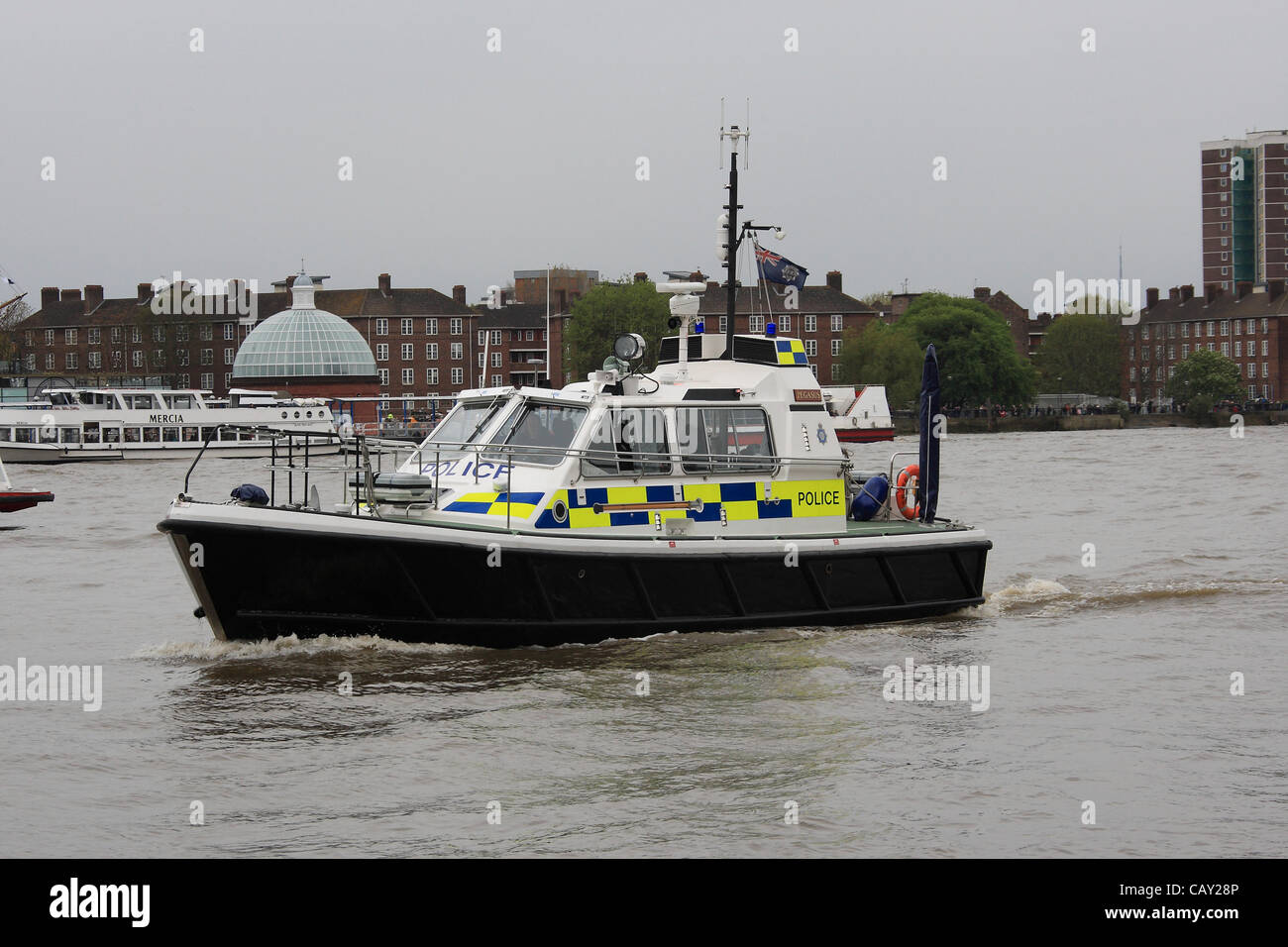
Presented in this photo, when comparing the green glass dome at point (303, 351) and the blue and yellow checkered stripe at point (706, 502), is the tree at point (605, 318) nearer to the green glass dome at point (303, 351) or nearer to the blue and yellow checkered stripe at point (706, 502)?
the green glass dome at point (303, 351)

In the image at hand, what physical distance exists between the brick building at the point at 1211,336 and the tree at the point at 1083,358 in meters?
3.87

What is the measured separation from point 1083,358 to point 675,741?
136 m

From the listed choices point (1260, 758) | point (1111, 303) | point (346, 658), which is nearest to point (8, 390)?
point (346, 658)

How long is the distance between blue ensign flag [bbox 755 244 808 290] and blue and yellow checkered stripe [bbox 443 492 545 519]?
474 cm

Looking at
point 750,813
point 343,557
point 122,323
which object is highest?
point 122,323

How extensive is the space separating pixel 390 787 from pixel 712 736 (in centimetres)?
274

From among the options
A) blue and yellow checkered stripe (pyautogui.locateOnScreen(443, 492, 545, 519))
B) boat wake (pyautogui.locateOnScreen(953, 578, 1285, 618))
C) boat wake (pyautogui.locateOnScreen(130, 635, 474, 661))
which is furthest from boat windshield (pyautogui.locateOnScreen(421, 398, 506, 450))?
boat wake (pyautogui.locateOnScreen(953, 578, 1285, 618))

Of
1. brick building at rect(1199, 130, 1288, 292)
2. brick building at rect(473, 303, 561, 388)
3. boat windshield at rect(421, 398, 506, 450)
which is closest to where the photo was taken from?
boat windshield at rect(421, 398, 506, 450)

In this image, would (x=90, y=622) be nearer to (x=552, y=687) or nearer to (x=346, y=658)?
(x=346, y=658)

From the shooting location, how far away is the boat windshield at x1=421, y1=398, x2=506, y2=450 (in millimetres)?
15961

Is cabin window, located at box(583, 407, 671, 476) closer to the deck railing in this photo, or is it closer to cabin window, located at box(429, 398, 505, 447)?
the deck railing

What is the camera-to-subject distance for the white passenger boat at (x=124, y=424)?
2820 inches

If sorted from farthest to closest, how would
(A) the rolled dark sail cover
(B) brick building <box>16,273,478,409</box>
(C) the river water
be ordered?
(B) brick building <box>16,273,478,409</box>
(A) the rolled dark sail cover
(C) the river water

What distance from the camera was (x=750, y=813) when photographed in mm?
9891
